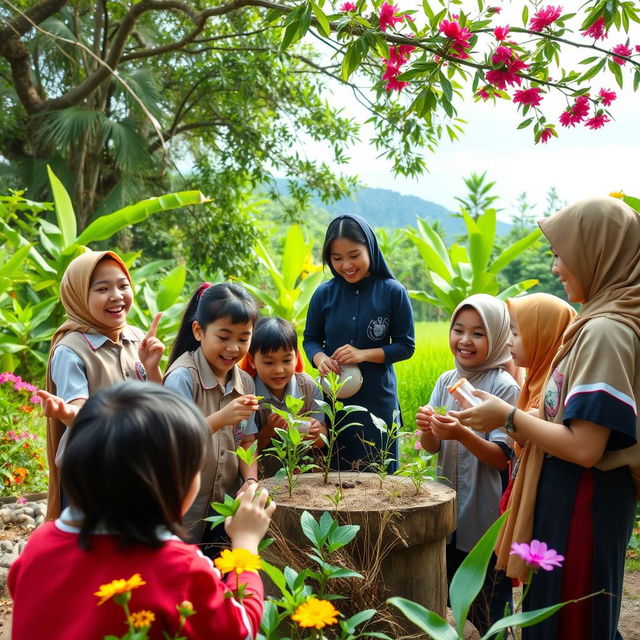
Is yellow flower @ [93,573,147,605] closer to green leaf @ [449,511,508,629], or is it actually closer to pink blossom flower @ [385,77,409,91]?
green leaf @ [449,511,508,629]

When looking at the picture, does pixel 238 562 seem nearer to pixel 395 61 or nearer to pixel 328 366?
pixel 328 366

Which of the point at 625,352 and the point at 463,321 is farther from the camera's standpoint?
the point at 463,321

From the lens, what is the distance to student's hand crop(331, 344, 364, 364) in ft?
10.4

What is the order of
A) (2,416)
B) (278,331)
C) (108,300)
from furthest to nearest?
1. (2,416)
2. (278,331)
3. (108,300)

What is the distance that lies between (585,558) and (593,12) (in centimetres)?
172

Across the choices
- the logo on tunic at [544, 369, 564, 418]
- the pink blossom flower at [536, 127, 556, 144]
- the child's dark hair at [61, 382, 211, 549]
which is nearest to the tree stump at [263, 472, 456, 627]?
the logo on tunic at [544, 369, 564, 418]

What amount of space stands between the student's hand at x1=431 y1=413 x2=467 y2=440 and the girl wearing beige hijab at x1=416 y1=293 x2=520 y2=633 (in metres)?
0.07

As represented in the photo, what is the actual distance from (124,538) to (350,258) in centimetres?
209

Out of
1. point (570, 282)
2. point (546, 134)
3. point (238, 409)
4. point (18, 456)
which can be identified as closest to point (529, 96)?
point (546, 134)

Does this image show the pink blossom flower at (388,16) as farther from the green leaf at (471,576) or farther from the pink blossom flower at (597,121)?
the green leaf at (471,576)

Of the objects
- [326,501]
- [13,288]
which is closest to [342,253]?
[326,501]

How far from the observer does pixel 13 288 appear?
6348 mm

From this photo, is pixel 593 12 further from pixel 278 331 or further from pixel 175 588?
pixel 175 588

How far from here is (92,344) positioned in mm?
2734
